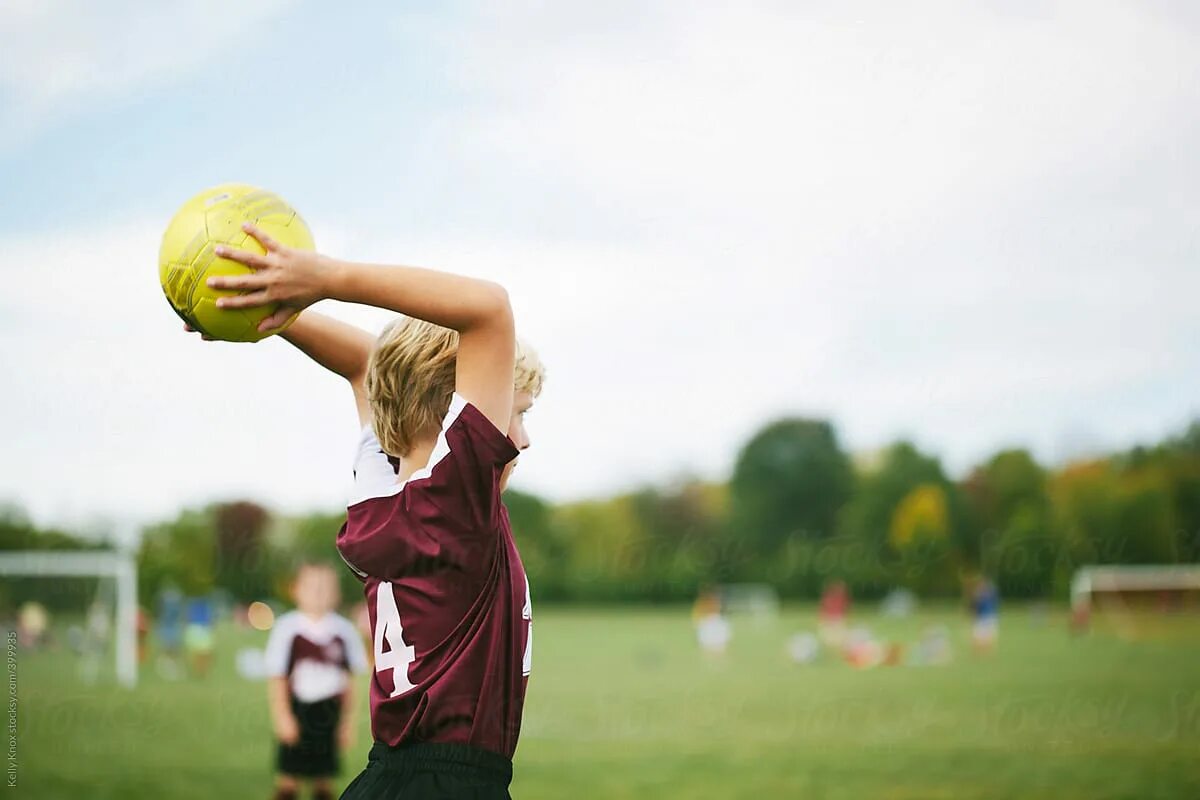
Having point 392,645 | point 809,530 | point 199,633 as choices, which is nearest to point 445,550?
point 392,645

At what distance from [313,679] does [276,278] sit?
6.01 metres

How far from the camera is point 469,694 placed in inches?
98.2

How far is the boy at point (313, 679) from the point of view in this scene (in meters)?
7.38

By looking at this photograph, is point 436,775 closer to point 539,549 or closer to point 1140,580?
point 1140,580

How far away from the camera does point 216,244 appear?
2.34m

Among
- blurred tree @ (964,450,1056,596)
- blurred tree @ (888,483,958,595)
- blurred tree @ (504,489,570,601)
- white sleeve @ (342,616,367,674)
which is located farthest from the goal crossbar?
white sleeve @ (342,616,367,674)

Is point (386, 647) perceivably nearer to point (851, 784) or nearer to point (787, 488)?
point (851, 784)

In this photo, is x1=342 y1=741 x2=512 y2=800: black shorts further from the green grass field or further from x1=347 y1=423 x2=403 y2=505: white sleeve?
the green grass field

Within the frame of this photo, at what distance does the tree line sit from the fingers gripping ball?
82.0 ft

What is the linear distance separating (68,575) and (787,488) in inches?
1968

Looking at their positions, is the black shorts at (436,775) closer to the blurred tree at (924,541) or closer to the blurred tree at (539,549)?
the blurred tree at (539,549)

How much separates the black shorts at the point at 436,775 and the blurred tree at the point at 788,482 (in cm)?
6367

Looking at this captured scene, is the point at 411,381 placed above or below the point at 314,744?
above

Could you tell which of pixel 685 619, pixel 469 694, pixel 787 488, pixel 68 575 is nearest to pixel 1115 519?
pixel 685 619
